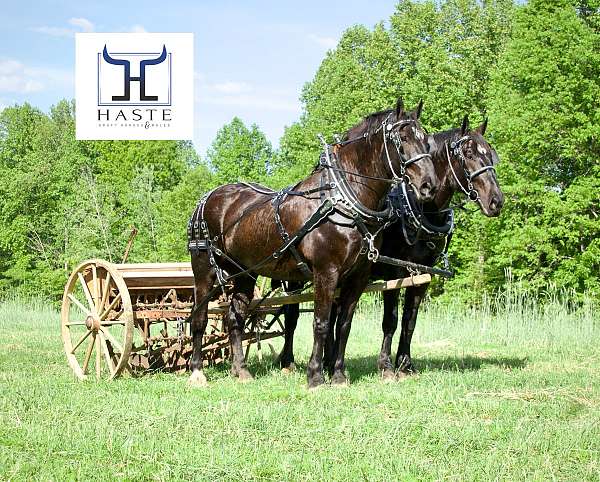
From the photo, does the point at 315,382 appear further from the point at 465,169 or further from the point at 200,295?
the point at 465,169

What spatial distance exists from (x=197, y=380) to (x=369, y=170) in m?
2.90

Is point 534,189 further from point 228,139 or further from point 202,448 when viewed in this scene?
point 228,139

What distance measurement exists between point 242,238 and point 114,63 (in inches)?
571

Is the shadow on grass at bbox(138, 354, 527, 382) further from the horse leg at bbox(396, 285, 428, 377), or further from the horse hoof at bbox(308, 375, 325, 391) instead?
the horse hoof at bbox(308, 375, 325, 391)

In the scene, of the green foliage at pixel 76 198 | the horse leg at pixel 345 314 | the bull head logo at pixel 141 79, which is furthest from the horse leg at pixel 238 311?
the green foliage at pixel 76 198

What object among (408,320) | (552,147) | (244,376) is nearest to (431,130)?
(552,147)

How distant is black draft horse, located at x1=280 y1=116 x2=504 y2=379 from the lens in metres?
8.19

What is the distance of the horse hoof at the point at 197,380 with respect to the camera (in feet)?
27.8

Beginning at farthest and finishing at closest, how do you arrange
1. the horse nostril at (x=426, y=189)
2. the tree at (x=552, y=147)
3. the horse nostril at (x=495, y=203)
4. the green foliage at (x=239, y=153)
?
the green foliage at (x=239, y=153), the tree at (x=552, y=147), the horse nostril at (x=495, y=203), the horse nostril at (x=426, y=189)

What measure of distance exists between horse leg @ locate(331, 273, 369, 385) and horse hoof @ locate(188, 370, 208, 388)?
138 centimetres

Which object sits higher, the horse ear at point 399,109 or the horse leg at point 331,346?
the horse ear at point 399,109

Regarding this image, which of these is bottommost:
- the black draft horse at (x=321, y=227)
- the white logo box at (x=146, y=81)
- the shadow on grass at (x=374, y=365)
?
the shadow on grass at (x=374, y=365)

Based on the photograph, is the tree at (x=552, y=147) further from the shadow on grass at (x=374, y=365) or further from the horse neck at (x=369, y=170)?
the horse neck at (x=369, y=170)

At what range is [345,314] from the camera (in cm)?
825
